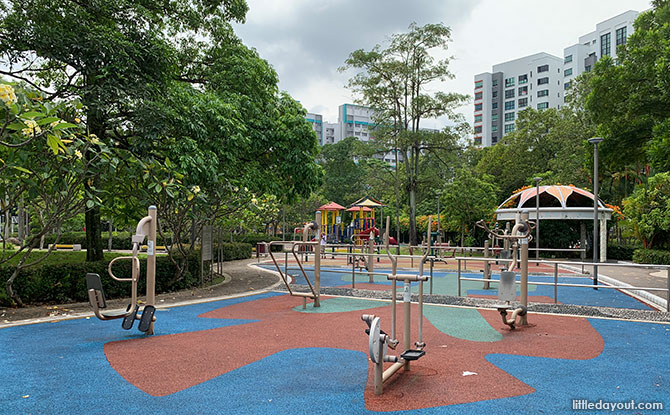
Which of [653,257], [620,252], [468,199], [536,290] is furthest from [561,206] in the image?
[536,290]

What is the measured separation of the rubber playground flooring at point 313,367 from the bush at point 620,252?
2142 centimetres

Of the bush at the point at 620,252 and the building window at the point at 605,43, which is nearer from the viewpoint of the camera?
the bush at the point at 620,252

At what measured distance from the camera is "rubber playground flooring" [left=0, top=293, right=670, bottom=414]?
396cm

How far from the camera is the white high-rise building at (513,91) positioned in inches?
3017

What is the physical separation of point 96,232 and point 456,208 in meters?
23.3

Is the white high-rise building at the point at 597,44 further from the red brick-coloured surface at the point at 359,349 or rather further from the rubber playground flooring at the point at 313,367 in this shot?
the rubber playground flooring at the point at 313,367

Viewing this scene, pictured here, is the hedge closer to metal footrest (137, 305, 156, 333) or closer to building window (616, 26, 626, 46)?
metal footrest (137, 305, 156, 333)

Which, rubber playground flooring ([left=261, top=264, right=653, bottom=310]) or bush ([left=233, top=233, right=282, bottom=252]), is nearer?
rubber playground flooring ([left=261, top=264, right=653, bottom=310])

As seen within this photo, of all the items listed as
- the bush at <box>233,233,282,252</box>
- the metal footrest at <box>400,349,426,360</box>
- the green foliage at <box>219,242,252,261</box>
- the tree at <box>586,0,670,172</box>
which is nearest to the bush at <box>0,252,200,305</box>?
the metal footrest at <box>400,349,426,360</box>

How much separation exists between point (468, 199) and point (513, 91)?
202 feet

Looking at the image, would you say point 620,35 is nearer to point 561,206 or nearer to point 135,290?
point 561,206

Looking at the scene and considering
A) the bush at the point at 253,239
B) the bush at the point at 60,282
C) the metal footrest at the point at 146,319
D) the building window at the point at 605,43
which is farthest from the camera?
the building window at the point at 605,43

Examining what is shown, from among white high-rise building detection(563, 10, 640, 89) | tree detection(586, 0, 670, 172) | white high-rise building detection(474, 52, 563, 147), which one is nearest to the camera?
tree detection(586, 0, 670, 172)

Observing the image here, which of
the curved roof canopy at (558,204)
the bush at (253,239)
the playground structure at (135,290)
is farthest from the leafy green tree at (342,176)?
the playground structure at (135,290)
